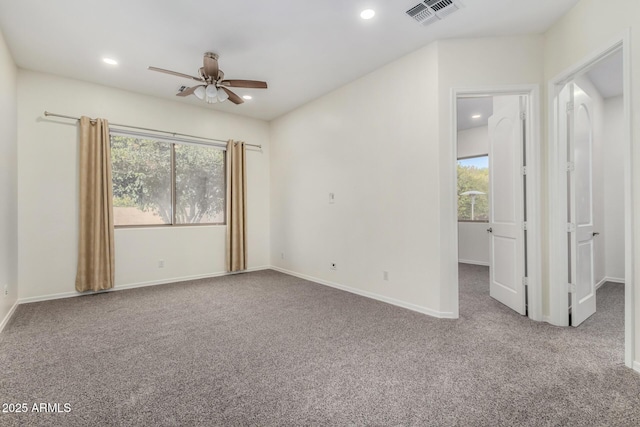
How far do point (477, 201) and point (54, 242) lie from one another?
7527 mm

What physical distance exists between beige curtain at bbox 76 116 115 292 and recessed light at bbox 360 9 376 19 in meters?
3.79

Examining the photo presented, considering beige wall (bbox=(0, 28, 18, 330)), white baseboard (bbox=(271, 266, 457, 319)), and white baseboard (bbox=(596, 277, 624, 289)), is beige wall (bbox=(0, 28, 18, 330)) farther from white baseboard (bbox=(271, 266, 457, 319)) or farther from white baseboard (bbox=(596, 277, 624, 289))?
white baseboard (bbox=(596, 277, 624, 289))

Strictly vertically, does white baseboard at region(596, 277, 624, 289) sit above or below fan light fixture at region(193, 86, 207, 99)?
below

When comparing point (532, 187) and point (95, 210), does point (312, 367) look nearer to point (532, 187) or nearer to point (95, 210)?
point (532, 187)

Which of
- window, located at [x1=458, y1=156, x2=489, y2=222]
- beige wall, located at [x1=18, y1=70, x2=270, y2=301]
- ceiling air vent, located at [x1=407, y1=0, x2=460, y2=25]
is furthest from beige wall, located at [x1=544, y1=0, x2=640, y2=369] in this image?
beige wall, located at [x1=18, y1=70, x2=270, y2=301]

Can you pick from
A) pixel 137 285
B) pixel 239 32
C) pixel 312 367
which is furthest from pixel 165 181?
pixel 312 367

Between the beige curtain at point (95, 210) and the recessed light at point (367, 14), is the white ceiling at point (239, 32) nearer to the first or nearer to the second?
the recessed light at point (367, 14)

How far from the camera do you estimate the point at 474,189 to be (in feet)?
22.1

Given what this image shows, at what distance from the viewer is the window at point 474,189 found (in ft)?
21.7

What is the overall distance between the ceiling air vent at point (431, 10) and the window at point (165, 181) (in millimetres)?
3938

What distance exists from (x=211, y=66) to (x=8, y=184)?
258 centimetres

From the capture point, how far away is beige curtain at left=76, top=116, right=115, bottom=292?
13.6 feet

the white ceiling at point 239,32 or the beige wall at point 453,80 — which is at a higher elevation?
the white ceiling at point 239,32

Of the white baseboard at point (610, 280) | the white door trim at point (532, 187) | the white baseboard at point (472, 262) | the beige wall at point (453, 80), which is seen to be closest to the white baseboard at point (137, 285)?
the beige wall at point (453, 80)
